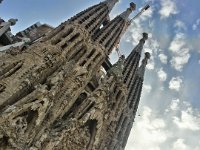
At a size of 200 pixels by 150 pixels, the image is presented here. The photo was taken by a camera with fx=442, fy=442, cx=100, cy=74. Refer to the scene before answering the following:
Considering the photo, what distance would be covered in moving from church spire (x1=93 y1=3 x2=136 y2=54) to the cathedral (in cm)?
9

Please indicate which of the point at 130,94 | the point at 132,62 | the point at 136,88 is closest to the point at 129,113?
the point at 130,94

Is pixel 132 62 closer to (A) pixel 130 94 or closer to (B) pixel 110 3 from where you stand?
(A) pixel 130 94

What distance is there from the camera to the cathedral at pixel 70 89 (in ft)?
86.3

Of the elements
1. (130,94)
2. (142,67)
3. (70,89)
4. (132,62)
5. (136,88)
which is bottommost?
(70,89)

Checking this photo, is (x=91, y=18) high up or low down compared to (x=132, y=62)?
down

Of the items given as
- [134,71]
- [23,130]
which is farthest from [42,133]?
[134,71]

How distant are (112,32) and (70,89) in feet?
34.9

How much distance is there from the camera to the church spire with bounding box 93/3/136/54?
3881cm

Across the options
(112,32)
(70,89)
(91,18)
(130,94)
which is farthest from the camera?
(130,94)

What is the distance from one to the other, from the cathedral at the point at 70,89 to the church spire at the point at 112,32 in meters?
0.09

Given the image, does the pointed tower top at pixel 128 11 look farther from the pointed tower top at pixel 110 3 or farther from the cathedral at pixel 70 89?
the pointed tower top at pixel 110 3

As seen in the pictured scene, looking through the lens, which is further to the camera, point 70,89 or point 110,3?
point 110,3

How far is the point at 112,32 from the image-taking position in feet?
134

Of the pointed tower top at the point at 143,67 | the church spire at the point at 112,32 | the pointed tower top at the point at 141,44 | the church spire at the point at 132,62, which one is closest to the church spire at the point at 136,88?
the pointed tower top at the point at 143,67
